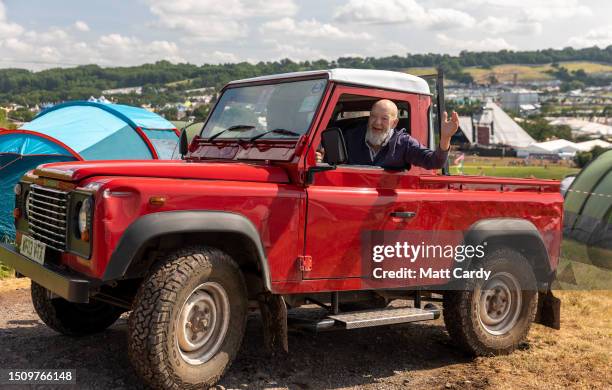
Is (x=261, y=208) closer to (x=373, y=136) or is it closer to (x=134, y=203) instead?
(x=134, y=203)

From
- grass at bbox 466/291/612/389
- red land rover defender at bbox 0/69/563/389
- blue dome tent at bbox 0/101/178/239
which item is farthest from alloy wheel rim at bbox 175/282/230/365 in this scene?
blue dome tent at bbox 0/101/178/239

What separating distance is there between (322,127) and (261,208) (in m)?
0.90

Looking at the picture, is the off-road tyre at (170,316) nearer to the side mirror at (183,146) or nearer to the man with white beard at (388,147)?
the man with white beard at (388,147)

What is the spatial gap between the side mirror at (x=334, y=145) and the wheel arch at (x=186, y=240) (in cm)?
79

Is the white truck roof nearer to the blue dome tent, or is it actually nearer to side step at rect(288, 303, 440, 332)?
side step at rect(288, 303, 440, 332)

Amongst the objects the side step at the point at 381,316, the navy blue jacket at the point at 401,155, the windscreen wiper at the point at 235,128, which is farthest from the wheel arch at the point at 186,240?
the navy blue jacket at the point at 401,155

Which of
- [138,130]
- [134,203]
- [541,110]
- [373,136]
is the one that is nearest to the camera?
[134,203]

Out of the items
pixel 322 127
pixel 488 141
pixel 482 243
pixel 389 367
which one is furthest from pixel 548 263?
pixel 488 141

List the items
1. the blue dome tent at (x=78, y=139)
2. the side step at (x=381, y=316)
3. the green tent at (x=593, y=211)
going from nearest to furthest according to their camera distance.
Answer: the side step at (x=381, y=316) → the blue dome tent at (x=78, y=139) → the green tent at (x=593, y=211)

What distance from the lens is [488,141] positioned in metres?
123

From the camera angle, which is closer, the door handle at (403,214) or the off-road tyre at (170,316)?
the off-road tyre at (170,316)

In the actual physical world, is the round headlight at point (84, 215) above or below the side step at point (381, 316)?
above

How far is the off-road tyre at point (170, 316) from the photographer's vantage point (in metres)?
4.24

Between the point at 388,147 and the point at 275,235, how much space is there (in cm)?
143
